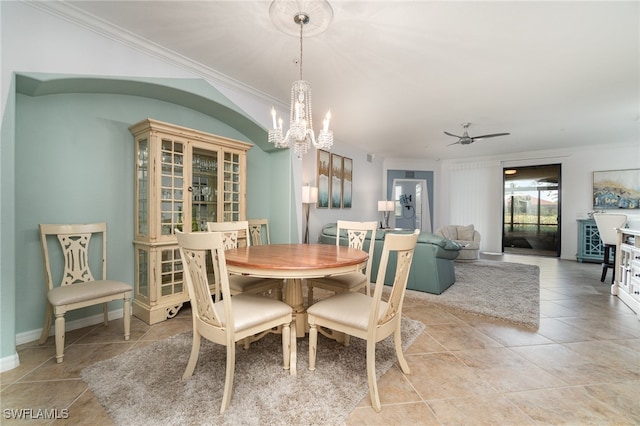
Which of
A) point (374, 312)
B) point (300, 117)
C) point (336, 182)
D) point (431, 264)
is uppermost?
point (300, 117)

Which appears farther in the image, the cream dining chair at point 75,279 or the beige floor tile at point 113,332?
the beige floor tile at point 113,332

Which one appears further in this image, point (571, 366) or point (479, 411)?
point (571, 366)

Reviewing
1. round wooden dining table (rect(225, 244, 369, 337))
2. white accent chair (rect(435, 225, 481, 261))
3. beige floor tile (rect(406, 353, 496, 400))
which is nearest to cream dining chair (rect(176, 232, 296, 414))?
round wooden dining table (rect(225, 244, 369, 337))

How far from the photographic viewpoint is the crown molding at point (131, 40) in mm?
2092

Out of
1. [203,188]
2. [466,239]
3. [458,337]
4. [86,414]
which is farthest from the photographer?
[466,239]

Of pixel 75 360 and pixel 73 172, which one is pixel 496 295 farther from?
pixel 73 172

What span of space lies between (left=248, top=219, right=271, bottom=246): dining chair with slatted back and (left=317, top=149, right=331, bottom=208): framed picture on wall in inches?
Result: 64.8

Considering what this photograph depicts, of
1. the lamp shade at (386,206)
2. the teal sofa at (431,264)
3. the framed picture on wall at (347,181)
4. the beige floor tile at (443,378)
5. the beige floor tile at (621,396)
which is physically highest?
the framed picture on wall at (347,181)

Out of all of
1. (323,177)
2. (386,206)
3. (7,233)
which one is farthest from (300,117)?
(386,206)

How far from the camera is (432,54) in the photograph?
270 cm

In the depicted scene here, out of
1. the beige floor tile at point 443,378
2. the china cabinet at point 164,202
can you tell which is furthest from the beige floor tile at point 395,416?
the china cabinet at point 164,202

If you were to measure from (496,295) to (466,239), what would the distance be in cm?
293

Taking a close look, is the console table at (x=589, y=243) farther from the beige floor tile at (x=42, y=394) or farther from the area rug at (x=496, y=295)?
the beige floor tile at (x=42, y=394)

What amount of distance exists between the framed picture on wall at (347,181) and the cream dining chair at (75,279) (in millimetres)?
4589
